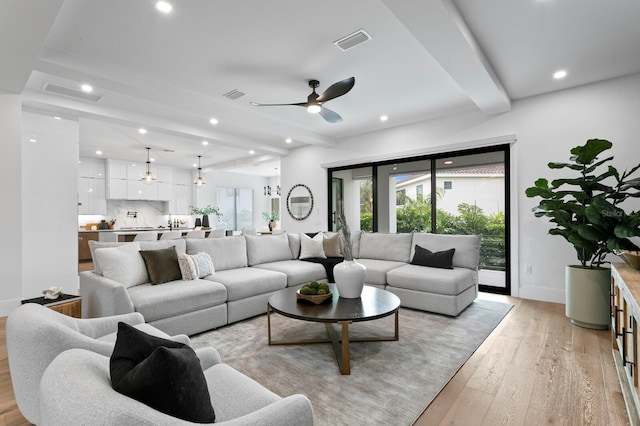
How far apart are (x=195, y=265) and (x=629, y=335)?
372cm

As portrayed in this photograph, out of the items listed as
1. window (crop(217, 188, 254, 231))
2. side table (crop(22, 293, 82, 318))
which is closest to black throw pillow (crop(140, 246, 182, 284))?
side table (crop(22, 293, 82, 318))

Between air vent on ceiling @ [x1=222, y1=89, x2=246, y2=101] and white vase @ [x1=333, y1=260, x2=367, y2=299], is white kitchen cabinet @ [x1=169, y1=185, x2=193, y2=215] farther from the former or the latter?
white vase @ [x1=333, y1=260, x2=367, y2=299]

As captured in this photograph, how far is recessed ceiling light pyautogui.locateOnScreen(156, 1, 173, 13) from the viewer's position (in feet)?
8.12

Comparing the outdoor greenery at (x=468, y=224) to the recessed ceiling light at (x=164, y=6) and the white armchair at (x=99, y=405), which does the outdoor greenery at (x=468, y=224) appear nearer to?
the recessed ceiling light at (x=164, y=6)

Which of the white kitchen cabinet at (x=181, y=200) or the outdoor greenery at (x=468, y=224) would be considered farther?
the white kitchen cabinet at (x=181, y=200)

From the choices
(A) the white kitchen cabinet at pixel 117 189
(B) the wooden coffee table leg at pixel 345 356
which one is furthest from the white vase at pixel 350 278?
(A) the white kitchen cabinet at pixel 117 189

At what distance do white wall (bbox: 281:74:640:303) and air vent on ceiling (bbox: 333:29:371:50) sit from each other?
9.26ft

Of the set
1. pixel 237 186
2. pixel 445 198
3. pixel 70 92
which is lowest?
pixel 445 198

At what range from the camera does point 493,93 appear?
4.01m

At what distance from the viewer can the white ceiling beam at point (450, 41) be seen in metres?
2.33

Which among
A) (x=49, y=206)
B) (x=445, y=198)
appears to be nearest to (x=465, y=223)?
(x=445, y=198)

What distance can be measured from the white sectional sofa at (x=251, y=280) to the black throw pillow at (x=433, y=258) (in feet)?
0.31

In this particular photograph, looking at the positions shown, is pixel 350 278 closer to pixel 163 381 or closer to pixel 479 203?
pixel 163 381

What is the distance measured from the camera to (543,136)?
4426mm
